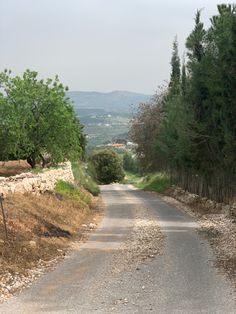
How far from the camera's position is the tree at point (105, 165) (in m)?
84.2

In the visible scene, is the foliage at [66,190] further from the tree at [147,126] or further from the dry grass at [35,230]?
the tree at [147,126]

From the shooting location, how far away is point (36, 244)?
14250 millimetres

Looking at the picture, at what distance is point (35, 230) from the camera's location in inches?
619

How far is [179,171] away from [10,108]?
53.6 ft

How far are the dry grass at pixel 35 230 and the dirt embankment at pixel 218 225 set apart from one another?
16.1ft

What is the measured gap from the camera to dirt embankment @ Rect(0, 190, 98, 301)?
37.2 ft

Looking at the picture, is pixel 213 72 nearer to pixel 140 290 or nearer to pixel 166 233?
pixel 166 233

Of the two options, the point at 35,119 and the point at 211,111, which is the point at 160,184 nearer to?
the point at 35,119

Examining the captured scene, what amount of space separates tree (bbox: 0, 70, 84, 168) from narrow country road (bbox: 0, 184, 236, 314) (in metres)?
15.1

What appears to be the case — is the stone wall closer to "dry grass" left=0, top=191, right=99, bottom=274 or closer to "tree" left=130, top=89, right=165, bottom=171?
"dry grass" left=0, top=191, right=99, bottom=274

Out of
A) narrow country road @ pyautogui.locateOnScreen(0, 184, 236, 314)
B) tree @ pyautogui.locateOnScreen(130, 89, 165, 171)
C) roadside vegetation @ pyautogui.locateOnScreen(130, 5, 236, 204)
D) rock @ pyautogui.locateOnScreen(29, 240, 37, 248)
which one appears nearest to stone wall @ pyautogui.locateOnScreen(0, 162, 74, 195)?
→ narrow country road @ pyautogui.locateOnScreen(0, 184, 236, 314)

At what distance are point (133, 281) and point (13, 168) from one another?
1015 inches

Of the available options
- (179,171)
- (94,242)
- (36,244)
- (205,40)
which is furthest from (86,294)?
(179,171)

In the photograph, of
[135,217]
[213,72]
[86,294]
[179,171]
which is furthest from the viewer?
[179,171]
